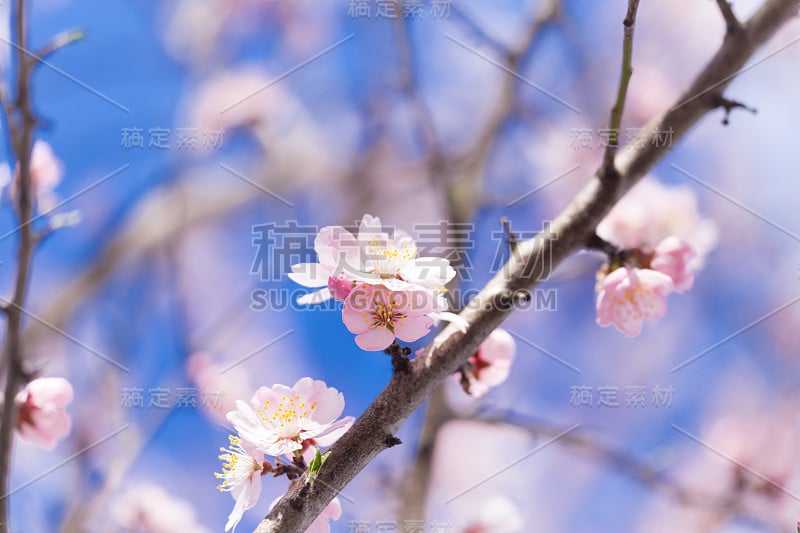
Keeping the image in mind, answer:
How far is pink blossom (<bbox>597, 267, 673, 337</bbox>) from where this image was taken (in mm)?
1005

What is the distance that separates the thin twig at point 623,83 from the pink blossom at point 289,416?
0.52m

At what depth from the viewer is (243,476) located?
78 centimetres

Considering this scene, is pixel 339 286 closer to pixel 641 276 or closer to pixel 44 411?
pixel 641 276

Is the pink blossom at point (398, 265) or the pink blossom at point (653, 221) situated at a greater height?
the pink blossom at point (653, 221)

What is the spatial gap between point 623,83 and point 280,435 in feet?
2.19

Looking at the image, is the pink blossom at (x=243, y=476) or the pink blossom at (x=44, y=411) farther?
the pink blossom at (x=44, y=411)

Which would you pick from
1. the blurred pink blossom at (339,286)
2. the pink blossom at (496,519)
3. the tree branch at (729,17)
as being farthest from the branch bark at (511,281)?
the pink blossom at (496,519)

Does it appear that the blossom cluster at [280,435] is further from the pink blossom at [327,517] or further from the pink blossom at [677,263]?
the pink blossom at [677,263]

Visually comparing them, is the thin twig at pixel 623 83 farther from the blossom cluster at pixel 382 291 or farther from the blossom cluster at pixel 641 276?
the blossom cluster at pixel 382 291

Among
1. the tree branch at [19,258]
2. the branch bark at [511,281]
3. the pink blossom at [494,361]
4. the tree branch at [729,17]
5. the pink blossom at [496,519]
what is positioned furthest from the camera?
the pink blossom at [496,519]

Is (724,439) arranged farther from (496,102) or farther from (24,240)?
(24,240)

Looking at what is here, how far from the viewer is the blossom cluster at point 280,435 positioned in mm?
746

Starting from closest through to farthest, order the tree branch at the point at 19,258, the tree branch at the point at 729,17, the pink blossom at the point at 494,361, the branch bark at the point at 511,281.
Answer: the branch bark at the point at 511,281, the tree branch at the point at 19,258, the tree branch at the point at 729,17, the pink blossom at the point at 494,361

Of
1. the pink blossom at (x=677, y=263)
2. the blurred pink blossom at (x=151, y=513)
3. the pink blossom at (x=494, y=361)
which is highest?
the pink blossom at (x=677, y=263)
